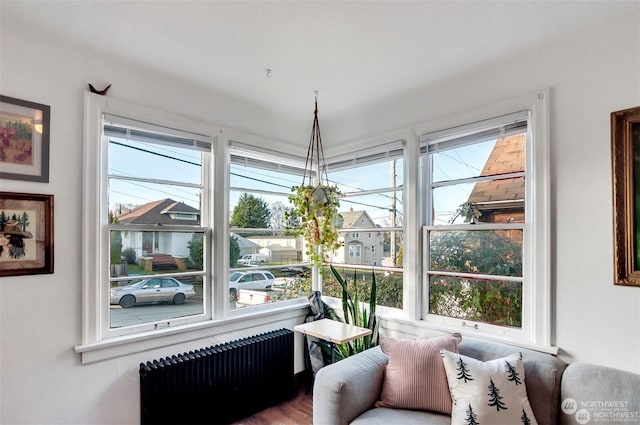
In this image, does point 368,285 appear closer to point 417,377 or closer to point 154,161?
point 417,377

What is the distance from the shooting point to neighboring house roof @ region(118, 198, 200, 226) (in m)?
2.32

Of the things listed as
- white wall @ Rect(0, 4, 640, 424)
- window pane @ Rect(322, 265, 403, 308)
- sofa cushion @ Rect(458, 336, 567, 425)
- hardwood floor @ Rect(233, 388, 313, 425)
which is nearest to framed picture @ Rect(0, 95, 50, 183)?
white wall @ Rect(0, 4, 640, 424)

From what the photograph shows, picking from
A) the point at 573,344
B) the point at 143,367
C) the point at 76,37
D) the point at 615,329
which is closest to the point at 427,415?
the point at 573,344

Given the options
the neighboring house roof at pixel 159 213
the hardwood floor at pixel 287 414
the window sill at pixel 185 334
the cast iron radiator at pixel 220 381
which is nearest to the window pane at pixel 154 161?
the neighboring house roof at pixel 159 213

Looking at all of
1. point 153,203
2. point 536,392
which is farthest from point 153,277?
point 536,392

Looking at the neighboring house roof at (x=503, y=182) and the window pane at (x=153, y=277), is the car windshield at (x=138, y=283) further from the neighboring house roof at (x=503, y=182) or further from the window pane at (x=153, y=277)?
the neighboring house roof at (x=503, y=182)

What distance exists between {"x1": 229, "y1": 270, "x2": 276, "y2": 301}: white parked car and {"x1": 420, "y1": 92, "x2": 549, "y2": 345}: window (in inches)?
55.1

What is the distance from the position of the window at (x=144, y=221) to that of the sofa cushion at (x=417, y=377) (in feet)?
4.91

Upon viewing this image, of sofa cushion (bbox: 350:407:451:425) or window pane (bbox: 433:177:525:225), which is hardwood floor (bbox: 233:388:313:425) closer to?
sofa cushion (bbox: 350:407:451:425)

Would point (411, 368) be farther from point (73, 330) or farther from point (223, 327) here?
point (73, 330)

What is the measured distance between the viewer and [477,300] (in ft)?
7.75

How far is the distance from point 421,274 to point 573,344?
1009 mm

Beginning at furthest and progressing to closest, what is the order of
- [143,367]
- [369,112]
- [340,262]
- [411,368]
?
[340,262], [369,112], [143,367], [411,368]

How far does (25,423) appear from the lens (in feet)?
6.07
